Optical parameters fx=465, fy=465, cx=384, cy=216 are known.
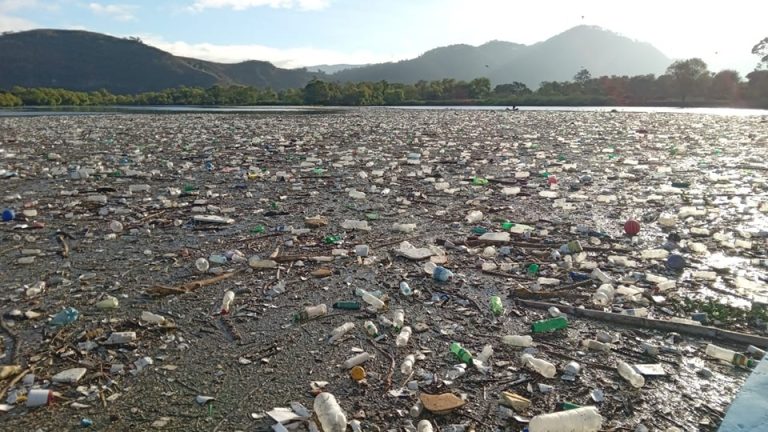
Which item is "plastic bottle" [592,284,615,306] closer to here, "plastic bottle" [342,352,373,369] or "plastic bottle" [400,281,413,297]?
"plastic bottle" [400,281,413,297]

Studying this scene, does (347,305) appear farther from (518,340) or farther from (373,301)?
(518,340)

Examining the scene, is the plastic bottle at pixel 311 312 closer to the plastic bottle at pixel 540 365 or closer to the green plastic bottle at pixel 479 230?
the plastic bottle at pixel 540 365

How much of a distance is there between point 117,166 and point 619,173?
11.1 metres

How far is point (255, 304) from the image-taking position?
3.94 m

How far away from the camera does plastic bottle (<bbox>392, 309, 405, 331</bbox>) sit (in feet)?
11.6

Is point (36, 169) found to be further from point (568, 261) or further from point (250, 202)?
point (568, 261)

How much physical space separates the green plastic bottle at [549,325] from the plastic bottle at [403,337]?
926 millimetres

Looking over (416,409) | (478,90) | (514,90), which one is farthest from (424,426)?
(514,90)

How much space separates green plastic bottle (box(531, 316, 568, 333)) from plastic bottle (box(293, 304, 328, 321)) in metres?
1.64

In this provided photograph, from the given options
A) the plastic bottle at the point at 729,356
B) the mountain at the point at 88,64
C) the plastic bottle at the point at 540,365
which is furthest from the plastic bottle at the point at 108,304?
the mountain at the point at 88,64

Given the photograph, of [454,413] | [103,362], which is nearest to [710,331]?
[454,413]

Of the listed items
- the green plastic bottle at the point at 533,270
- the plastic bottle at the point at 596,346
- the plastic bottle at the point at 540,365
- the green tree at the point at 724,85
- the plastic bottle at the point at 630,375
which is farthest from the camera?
the green tree at the point at 724,85

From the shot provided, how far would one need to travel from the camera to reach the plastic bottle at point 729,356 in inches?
114

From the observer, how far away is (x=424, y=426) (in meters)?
2.41
